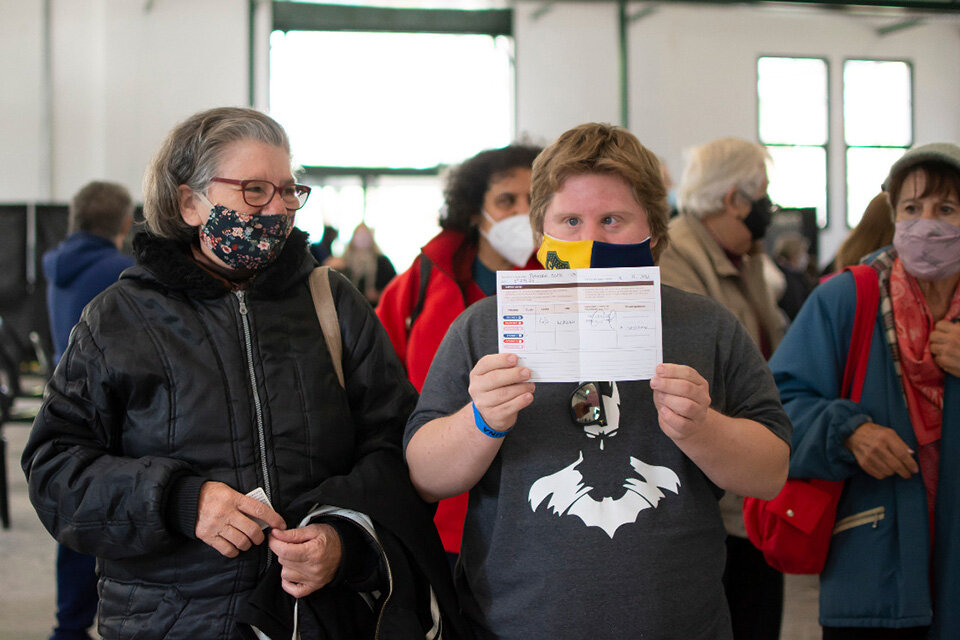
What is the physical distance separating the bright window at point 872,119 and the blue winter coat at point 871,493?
12.5 meters

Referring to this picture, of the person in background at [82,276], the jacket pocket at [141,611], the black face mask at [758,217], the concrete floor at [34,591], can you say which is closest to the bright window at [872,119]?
the concrete floor at [34,591]

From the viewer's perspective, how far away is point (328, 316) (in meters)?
1.74

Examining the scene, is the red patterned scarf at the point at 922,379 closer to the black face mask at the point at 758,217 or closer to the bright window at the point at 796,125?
the black face mask at the point at 758,217

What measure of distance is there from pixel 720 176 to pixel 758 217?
194mm

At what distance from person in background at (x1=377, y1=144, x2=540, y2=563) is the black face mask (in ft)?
2.54

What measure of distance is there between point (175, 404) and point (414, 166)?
420 inches

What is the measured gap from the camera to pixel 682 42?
41.1 feet

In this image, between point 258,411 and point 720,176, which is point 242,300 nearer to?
point 258,411

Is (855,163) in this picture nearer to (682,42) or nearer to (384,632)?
(682,42)

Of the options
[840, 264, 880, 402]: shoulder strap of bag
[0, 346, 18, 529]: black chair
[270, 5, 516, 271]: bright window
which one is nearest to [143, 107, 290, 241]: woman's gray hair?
[840, 264, 880, 402]: shoulder strap of bag

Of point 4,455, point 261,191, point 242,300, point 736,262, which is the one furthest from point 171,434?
point 4,455

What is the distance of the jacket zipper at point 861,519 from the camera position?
204 cm

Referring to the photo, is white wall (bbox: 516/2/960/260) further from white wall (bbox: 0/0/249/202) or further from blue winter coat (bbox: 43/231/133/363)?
blue winter coat (bbox: 43/231/133/363)

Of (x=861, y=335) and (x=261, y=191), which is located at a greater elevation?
(x=261, y=191)
